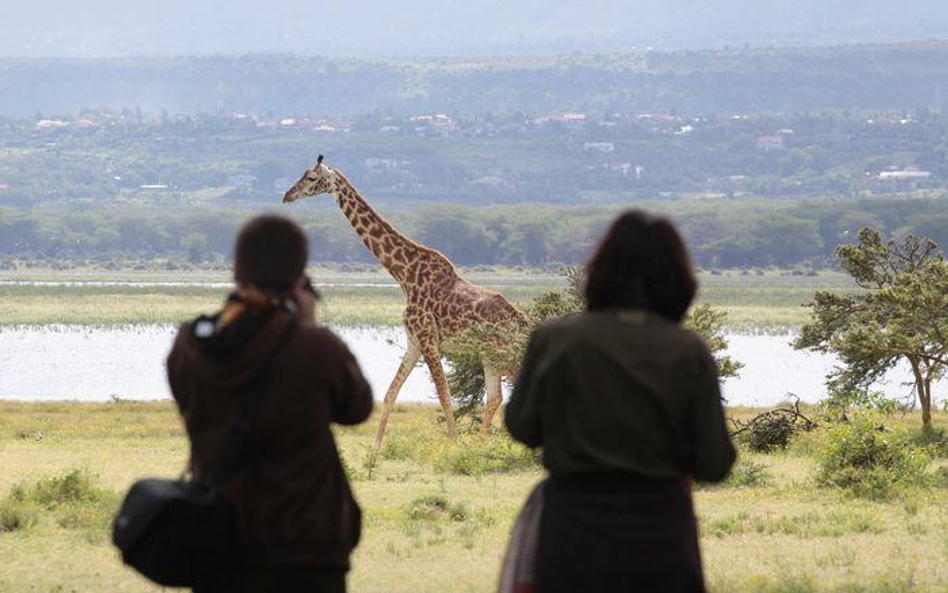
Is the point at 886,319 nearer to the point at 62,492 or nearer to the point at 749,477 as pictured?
the point at 749,477

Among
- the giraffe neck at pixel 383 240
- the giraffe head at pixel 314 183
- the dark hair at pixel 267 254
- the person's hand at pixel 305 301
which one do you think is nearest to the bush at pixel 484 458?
the giraffe neck at pixel 383 240

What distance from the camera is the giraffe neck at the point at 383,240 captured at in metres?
21.0

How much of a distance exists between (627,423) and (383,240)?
14.9 m

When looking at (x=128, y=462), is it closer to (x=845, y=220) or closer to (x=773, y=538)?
(x=773, y=538)

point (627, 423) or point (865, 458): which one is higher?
point (627, 423)

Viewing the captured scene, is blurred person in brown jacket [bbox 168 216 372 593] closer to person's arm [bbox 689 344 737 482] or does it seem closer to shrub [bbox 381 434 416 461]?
person's arm [bbox 689 344 737 482]

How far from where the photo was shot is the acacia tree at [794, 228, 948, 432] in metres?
21.5

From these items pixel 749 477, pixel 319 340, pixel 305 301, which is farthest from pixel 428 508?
pixel 319 340

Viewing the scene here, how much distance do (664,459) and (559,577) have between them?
444mm

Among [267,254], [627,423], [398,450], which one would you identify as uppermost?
[267,254]

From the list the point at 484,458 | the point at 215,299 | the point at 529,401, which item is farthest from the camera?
the point at 215,299

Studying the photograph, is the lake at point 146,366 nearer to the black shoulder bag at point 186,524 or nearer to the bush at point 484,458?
the bush at point 484,458

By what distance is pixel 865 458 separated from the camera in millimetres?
17016

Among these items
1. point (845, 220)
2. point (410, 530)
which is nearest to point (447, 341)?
point (410, 530)
